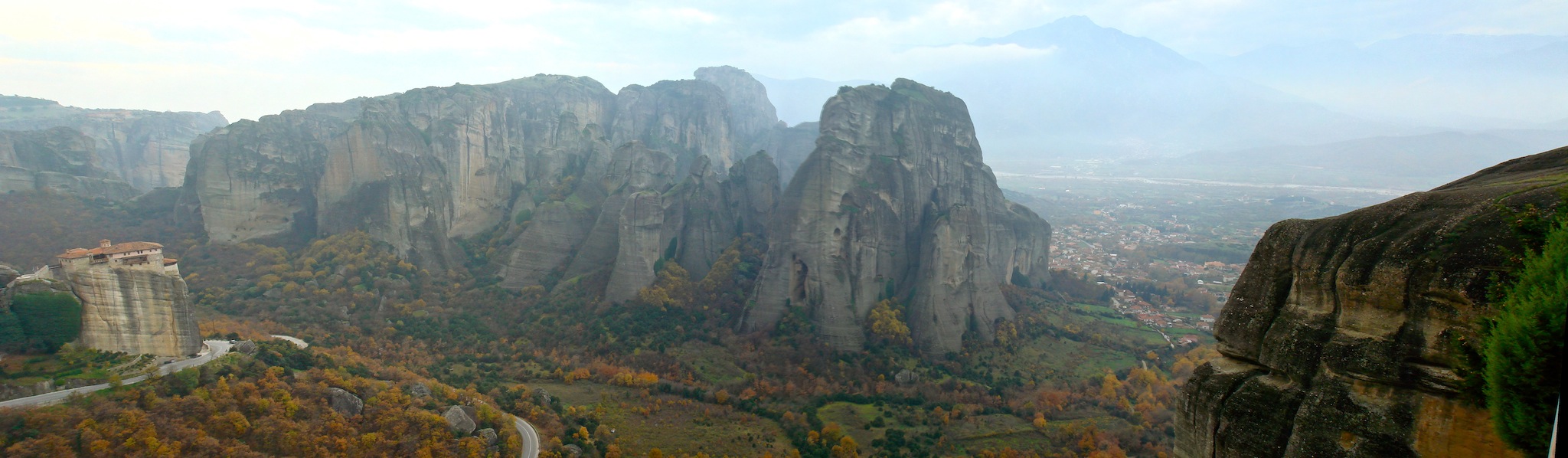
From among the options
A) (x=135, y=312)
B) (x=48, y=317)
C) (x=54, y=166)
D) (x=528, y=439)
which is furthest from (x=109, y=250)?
(x=54, y=166)

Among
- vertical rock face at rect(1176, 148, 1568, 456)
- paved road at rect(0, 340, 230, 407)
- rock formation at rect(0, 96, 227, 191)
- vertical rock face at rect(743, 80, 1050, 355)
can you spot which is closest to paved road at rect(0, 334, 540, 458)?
paved road at rect(0, 340, 230, 407)

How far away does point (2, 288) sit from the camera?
68.5 feet

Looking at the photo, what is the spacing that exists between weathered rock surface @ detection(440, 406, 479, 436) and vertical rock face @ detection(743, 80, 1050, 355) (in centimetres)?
1776

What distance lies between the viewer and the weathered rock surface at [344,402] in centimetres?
2225

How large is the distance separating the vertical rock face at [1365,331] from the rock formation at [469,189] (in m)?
37.0

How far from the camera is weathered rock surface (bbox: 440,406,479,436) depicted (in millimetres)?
23531

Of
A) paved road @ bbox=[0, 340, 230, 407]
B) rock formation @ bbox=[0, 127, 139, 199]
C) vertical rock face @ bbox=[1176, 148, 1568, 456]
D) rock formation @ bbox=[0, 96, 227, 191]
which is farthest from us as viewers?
rock formation @ bbox=[0, 96, 227, 191]

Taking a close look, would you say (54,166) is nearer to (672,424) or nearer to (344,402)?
(344,402)

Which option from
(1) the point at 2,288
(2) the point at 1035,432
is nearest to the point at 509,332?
(1) the point at 2,288

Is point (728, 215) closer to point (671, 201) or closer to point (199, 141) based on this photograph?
point (671, 201)

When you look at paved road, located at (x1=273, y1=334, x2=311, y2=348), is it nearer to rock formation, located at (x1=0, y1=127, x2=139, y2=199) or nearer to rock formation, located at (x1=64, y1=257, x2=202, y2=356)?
rock formation, located at (x1=64, y1=257, x2=202, y2=356)

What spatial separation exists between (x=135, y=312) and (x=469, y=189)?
32.1 metres

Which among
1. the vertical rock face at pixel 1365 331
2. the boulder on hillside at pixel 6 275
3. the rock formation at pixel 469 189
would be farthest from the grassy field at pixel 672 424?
the vertical rock face at pixel 1365 331

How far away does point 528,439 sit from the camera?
25609mm
